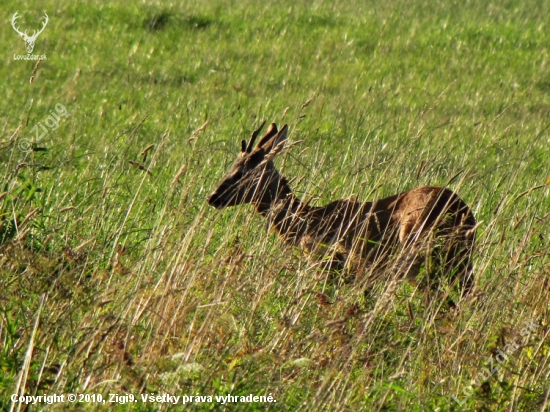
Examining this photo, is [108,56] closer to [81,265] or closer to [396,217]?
[396,217]

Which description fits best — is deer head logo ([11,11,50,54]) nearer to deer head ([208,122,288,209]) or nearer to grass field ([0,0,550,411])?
grass field ([0,0,550,411])

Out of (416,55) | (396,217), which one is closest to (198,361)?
(396,217)

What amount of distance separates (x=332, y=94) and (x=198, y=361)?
8.61 meters
